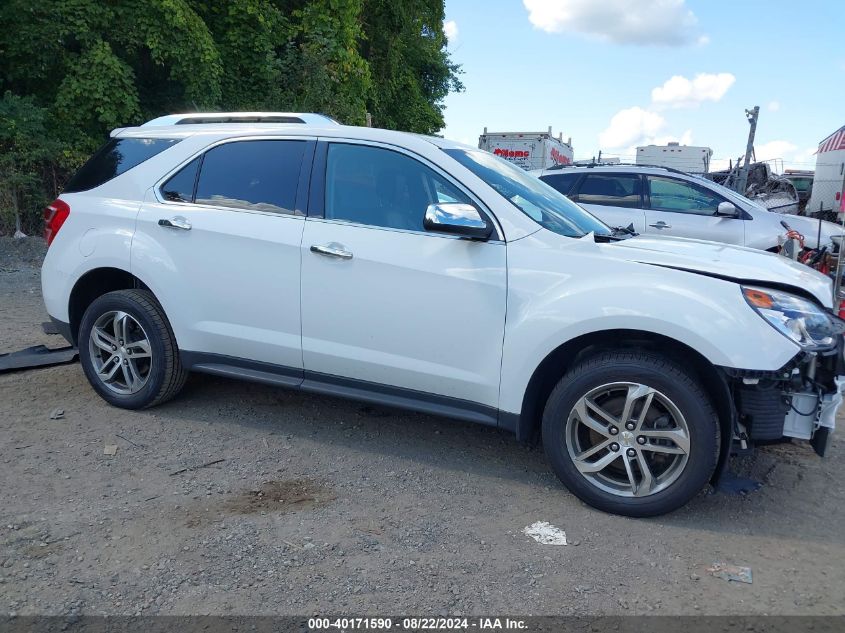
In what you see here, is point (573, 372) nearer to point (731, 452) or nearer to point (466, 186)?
point (731, 452)

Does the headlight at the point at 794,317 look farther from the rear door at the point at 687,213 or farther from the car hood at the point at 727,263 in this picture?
the rear door at the point at 687,213

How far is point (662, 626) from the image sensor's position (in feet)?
8.80

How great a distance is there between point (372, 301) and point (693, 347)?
1672mm

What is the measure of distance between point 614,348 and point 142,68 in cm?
→ 1428

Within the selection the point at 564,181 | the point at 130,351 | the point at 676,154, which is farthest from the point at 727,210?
the point at 676,154

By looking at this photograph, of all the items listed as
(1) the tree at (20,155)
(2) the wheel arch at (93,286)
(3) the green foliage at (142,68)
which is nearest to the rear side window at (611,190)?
(2) the wheel arch at (93,286)

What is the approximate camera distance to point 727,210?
8844mm

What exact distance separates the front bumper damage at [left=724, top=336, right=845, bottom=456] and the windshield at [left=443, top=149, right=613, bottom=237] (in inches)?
48.4

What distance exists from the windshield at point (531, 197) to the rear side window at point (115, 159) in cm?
204

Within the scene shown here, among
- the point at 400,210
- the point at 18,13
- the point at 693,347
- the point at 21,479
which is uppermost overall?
the point at 18,13

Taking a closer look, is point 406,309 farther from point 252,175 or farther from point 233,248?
point 252,175

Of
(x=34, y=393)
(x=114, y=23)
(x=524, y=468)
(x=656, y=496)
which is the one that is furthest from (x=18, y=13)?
(x=656, y=496)

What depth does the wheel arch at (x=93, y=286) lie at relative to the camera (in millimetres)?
4762

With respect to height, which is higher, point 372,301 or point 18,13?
point 18,13
